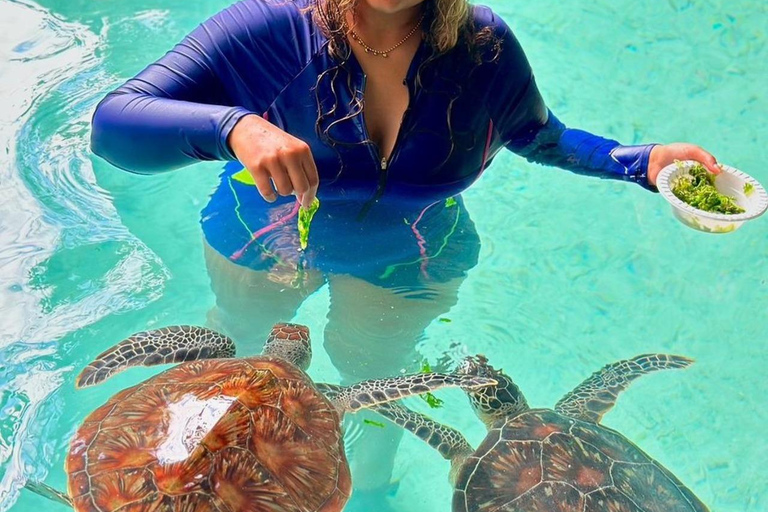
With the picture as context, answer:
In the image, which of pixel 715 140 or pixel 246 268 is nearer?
pixel 246 268

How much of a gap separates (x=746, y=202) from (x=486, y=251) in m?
1.58

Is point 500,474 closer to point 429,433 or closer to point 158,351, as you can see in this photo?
point 429,433

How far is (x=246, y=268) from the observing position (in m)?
2.31

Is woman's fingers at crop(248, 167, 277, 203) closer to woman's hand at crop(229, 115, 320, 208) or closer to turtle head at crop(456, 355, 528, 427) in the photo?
woman's hand at crop(229, 115, 320, 208)

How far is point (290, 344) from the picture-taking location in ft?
7.40

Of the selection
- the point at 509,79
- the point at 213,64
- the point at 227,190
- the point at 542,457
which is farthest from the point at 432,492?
the point at 213,64

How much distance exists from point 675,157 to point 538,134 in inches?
15.9

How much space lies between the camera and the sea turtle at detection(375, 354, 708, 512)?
1977mm

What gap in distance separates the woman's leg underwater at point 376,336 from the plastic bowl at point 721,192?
80 centimetres

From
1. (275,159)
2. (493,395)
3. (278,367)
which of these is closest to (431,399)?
(493,395)

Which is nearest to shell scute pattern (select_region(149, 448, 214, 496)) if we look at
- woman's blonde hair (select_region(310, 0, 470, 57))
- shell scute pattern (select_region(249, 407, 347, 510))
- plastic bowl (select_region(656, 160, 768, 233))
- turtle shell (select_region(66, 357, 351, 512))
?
turtle shell (select_region(66, 357, 351, 512))

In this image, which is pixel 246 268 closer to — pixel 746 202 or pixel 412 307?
pixel 412 307

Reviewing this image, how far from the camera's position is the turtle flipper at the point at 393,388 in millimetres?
2166

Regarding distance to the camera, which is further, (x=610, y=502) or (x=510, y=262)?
(x=510, y=262)
